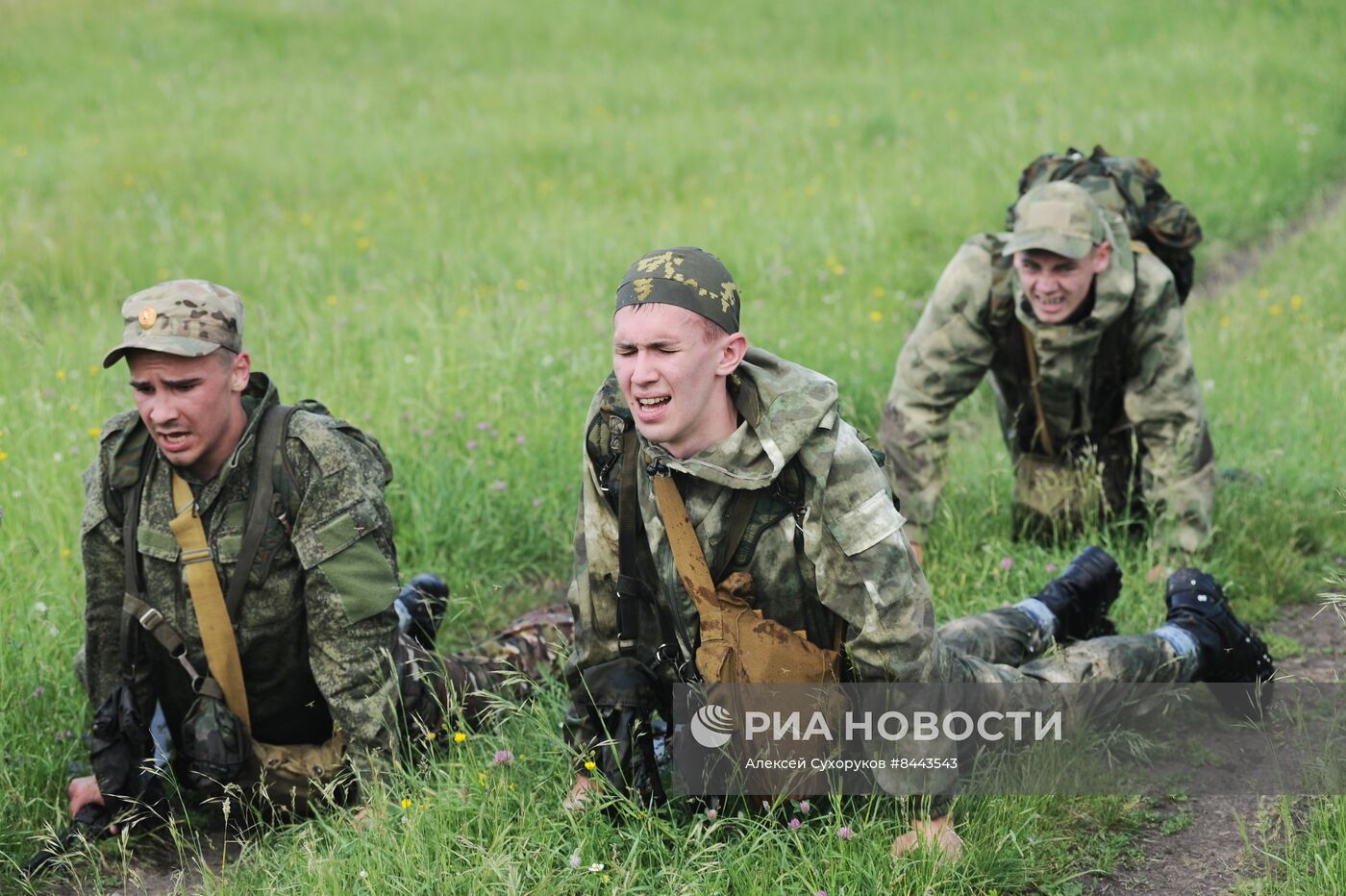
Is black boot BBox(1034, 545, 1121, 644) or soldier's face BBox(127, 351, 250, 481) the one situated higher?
soldier's face BBox(127, 351, 250, 481)

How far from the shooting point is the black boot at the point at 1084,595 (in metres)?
4.93

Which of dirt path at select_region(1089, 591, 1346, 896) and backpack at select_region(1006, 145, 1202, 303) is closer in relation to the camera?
dirt path at select_region(1089, 591, 1346, 896)

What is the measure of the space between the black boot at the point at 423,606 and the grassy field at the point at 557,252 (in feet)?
0.39

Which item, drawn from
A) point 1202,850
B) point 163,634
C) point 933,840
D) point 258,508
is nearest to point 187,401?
point 258,508

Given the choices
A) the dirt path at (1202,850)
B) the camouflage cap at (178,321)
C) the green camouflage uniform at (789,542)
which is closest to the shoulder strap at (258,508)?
the camouflage cap at (178,321)

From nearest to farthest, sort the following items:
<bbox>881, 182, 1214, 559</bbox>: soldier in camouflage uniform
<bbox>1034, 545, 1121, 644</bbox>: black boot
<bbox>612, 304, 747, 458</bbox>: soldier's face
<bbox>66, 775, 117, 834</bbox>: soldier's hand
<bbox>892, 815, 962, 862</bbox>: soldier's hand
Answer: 1. <bbox>612, 304, 747, 458</bbox>: soldier's face
2. <bbox>892, 815, 962, 862</bbox>: soldier's hand
3. <bbox>66, 775, 117, 834</bbox>: soldier's hand
4. <bbox>1034, 545, 1121, 644</bbox>: black boot
5. <bbox>881, 182, 1214, 559</bbox>: soldier in camouflage uniform

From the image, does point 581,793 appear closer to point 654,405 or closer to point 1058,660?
point 654,405

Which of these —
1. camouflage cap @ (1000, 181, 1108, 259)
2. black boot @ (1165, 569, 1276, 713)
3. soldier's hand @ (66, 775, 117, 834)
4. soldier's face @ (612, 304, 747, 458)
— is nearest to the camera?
soldier's face @ (612, 304, 747, 458)

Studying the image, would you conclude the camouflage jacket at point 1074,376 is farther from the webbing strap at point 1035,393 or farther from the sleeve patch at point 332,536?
the sleeve patch at point 332,536

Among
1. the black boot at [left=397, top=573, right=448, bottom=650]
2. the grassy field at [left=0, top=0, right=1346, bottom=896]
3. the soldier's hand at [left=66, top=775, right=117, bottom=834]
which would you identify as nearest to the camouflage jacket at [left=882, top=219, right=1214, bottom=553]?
the grassy field at [left=0, top=0, right=1346, bottom=896]

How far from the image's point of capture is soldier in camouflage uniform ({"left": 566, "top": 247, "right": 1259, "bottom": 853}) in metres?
3.51

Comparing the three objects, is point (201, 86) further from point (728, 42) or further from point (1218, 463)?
point (1218, 463)

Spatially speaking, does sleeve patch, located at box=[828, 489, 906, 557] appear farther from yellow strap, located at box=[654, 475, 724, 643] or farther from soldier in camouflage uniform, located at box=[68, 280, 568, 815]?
soldier in camouflage uniform, located at box=[68, 280, 568, 815]

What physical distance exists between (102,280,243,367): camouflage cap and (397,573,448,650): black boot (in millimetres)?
1292
